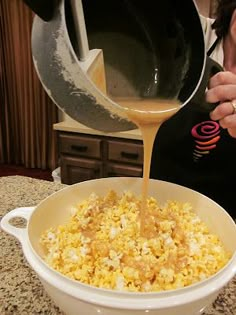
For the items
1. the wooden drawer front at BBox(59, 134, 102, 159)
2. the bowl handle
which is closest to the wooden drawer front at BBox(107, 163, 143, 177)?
the wooden drawer front at BBox(59, 134, 102, 159)

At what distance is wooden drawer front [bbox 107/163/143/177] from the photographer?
207 centimetres

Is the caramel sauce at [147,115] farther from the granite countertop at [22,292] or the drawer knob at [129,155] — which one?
the drawer knob at [129,155]

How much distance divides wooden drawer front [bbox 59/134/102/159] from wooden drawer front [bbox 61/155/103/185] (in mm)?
49

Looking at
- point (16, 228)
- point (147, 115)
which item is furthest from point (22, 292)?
point (147, 115)

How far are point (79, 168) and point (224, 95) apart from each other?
5.56 ft

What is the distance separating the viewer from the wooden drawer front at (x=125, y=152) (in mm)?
2014

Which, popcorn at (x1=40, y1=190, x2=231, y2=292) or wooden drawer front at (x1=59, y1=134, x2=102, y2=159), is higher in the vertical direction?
popcorn at (x1=40, y1=190, x2=231, y2=292)

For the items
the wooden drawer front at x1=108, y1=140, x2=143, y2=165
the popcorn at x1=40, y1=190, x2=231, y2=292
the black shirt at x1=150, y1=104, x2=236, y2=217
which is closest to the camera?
the popcorn at x1=40, y1=190, x2=231, y2=292

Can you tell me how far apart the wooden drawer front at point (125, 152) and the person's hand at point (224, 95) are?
1.37 metres

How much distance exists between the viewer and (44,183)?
103 cm

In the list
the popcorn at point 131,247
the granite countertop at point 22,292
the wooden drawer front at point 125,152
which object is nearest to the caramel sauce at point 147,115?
the popcorn at point 131,247

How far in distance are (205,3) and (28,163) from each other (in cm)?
210

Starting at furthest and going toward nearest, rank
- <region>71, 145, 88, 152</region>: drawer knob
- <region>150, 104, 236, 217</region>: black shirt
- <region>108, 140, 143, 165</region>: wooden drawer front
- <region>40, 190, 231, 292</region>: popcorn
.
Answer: <region>71, 145, 88, 152</region>: drawer knob → <region>108, 140, 143, 165</region>: wooden drawer front → <region>150, 104, 236, 217</region>: black shirt → <region>40, 190, 231, 292</region>: popcorn

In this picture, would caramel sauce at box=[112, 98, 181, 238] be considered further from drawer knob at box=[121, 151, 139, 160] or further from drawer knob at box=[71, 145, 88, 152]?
drawer knob at box=[71, 145, 88, 152]
